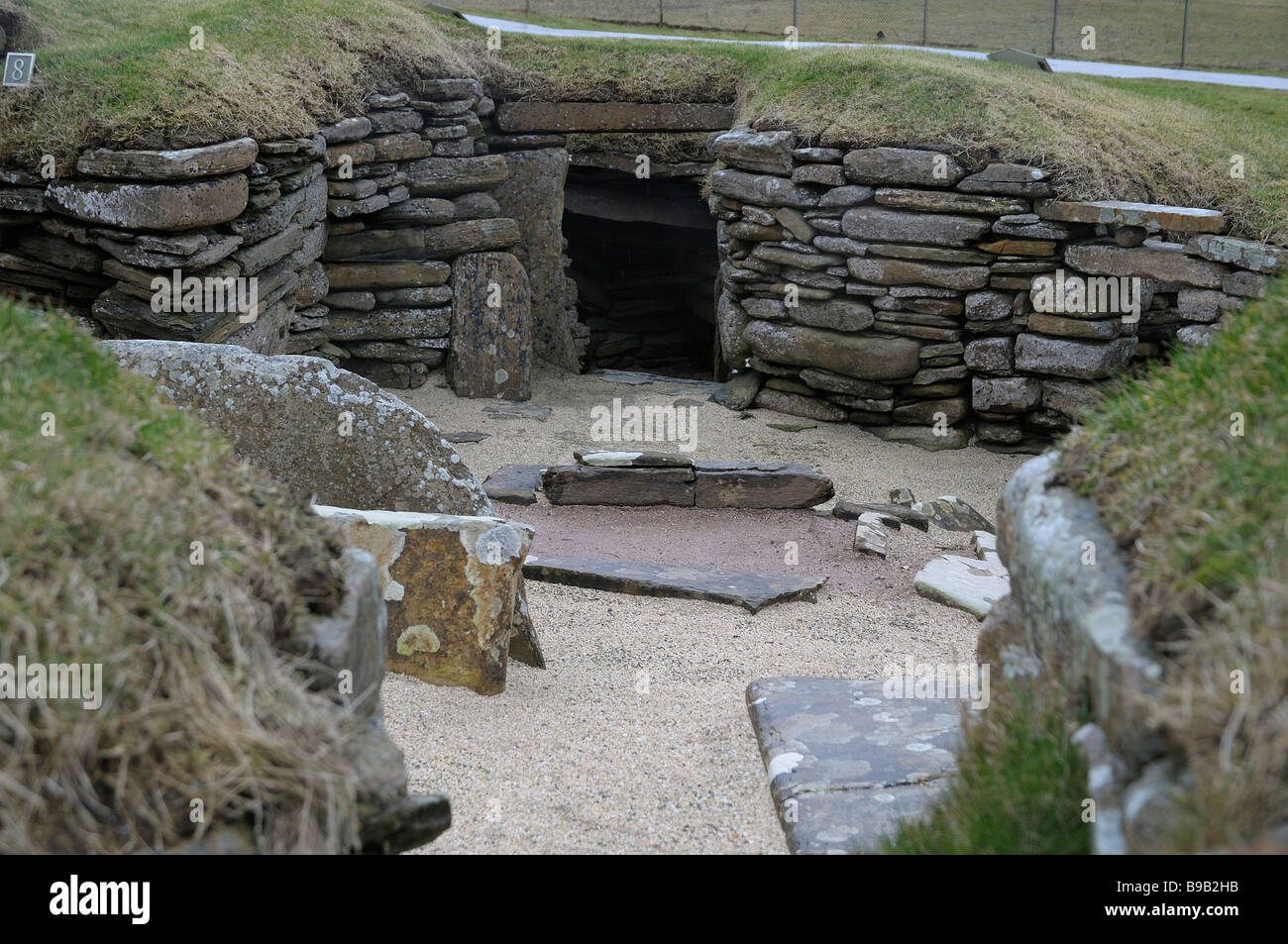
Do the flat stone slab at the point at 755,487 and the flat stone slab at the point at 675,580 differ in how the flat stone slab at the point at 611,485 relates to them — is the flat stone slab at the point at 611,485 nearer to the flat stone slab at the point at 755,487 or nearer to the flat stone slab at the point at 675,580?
the flat stone slab at the point at 755,487

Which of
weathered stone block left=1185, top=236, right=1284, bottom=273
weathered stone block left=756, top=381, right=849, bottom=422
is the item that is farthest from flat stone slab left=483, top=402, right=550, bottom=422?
weathered stone block left=1185, top=236, right=1284, bottom=273

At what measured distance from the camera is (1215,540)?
6.64 feet

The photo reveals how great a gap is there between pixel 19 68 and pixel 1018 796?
7876 mm

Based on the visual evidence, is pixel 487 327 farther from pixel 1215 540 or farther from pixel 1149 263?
pixel 1215 540

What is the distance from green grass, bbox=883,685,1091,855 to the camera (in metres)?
2.15

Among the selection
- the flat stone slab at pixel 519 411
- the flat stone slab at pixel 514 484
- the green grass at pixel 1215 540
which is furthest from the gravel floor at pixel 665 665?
the green grass at pixel 1215 540

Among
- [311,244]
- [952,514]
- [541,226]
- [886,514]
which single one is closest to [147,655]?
[886,514]

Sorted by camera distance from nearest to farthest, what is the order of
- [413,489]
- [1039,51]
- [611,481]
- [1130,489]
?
[1130,489], [413,489], [611,481], [1039,51]

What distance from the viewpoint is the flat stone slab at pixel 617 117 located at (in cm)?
1083

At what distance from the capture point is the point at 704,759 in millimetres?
3764

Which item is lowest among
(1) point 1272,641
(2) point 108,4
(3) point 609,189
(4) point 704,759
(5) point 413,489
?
(4) point 704,759

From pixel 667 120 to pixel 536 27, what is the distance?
3.67 metres
